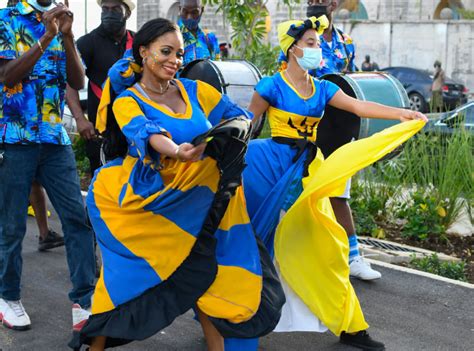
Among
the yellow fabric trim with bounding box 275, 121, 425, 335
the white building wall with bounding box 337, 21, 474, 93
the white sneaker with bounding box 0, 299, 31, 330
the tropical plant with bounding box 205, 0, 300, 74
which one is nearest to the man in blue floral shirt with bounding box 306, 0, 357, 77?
the yellow fabric trim with bounding box 275, 121, 425, 335

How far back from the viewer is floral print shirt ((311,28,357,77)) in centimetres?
763

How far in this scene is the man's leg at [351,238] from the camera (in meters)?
6.60

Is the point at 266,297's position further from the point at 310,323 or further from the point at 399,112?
the point at 399,112

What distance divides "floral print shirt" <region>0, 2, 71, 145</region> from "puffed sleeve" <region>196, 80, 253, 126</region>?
1.19 meters

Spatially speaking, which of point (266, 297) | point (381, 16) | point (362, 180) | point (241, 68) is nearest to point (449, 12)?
point (381, 16)

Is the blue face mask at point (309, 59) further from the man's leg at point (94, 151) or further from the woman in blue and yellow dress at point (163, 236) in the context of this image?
the man's leg at point (94, 151)

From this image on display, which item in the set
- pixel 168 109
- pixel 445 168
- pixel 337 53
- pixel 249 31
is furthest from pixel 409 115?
pixel 249 31

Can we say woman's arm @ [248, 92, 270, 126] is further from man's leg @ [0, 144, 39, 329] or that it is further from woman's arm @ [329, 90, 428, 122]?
man's leg @ [0, 144, 39, 329]

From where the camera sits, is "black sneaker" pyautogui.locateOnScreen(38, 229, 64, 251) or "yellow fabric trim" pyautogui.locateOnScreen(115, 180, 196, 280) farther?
"black sneaker" pyautogui.locateOnScreen(38, 229, 64, 251)

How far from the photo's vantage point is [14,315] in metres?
5.72

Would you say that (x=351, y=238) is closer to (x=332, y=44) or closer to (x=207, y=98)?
(x=332, y=44)

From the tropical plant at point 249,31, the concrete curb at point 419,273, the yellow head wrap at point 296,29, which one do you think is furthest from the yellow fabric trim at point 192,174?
the tropical plant at point 249,31

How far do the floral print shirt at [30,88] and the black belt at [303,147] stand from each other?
1.39 meters

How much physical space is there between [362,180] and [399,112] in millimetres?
4059
